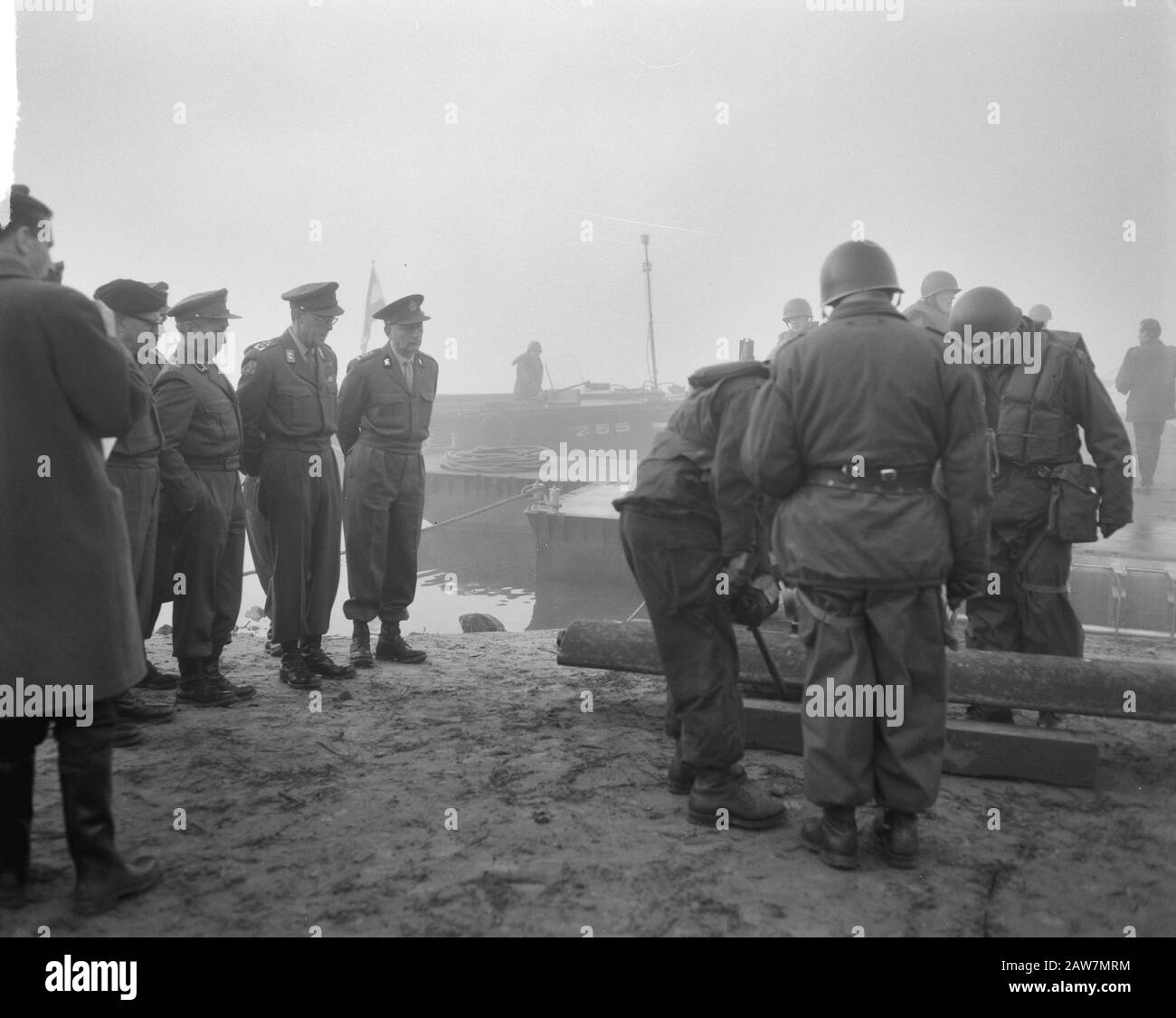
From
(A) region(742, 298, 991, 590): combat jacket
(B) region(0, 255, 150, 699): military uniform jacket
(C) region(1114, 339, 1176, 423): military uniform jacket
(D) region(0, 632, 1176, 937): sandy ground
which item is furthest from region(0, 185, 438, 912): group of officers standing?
(C) region(1114, 339, 1176, 423): military uniform jacket

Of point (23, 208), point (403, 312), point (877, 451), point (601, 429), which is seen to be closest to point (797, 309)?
point (403, 312)

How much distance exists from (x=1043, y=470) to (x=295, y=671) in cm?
390

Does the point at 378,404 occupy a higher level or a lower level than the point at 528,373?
lower

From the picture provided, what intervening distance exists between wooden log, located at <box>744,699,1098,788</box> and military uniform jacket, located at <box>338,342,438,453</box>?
3423mm

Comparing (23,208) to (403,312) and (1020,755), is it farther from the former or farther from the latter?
(1020,755)

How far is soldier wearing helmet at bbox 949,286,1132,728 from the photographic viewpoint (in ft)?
13.5

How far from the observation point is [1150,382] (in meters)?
11.4

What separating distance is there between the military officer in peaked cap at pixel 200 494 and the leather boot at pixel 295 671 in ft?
0.97

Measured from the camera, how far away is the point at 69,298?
2.61 meters

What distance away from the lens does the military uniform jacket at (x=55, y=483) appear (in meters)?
2.58

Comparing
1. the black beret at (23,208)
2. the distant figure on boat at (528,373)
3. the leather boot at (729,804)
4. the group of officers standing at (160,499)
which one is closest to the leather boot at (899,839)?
the leather boot at (729,804)

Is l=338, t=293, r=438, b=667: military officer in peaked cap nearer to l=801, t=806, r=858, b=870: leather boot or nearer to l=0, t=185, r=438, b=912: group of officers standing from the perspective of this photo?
l=0, t=185, r=438, b=912: group of officers standing
